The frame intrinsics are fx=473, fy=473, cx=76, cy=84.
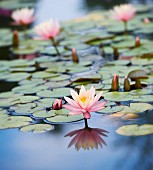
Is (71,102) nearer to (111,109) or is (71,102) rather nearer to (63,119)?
(63,119)

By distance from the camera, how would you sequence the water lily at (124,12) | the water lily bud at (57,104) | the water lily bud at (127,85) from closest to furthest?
the water lily bud at (57,104), the water lily bud at (127,85), the water lily at (124,12)

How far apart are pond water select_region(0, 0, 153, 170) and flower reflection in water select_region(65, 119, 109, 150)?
20mm

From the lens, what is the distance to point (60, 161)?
1620mm

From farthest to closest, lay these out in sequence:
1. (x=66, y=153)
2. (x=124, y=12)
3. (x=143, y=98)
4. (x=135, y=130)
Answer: (x=124, y=12)
(x=143, y=98)
(x=135, y=130)
(x=66, y=153)

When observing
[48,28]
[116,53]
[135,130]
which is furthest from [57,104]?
[48,28]

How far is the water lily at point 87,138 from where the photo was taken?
1750mm

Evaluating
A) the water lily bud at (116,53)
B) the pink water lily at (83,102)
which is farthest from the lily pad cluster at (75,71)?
the pink water lily at (83,102)

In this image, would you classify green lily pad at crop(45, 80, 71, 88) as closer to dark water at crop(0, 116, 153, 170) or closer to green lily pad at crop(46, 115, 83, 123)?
green lily pad at crop(46, 115, 83, 123)

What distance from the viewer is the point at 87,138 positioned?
1808mm

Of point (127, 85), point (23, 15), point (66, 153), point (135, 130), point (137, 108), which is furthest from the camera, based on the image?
point (23, 15)

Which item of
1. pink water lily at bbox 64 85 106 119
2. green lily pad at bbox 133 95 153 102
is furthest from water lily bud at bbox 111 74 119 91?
pink water lily at bbox 64 85 106 119

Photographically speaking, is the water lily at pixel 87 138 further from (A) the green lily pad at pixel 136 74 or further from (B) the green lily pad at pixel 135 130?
(A) the green lily pad at pixel 136 74

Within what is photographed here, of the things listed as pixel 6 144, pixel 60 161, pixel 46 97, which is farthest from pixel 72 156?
pixel 46 97

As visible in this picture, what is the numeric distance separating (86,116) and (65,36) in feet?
6.77
